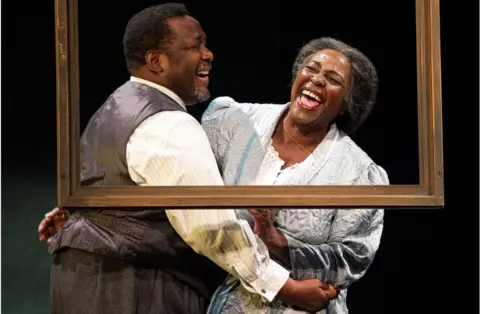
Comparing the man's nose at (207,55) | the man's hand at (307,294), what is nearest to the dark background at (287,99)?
the man's nose at (207,55)

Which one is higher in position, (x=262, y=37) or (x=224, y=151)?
(x=262, y=37)

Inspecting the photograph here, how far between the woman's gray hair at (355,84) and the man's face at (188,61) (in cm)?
13

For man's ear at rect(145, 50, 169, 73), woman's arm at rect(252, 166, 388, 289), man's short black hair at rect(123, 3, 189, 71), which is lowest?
woman's arm at rect(252, 166, 388, 289)

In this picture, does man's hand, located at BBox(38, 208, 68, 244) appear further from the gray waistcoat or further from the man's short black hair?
the man's short black hair

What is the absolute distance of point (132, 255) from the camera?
156cm

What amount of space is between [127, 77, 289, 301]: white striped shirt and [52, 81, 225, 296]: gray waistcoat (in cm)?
1

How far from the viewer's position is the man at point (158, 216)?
5.03ft

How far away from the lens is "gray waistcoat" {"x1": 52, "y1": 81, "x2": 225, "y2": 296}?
1542 millimetres

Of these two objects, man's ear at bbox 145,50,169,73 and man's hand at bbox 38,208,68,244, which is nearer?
man's ear at bbox 145,50,169,73

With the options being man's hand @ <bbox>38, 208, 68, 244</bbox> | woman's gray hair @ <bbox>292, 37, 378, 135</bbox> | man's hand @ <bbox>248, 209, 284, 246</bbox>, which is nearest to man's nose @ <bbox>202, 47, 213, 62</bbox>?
woman's gray hair @ <bbox>292, 37, 378, 135</bbox>
